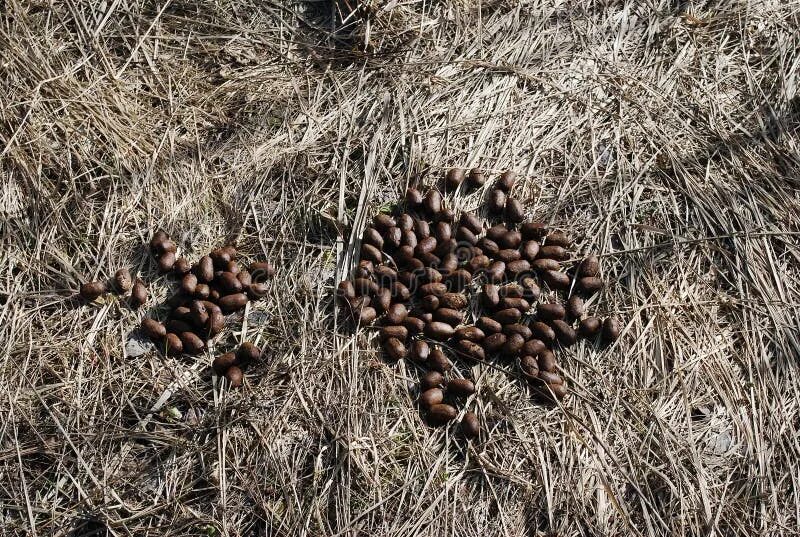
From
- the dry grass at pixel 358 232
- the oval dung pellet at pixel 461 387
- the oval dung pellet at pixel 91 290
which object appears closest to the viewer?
the dry grass at pixel 358 232

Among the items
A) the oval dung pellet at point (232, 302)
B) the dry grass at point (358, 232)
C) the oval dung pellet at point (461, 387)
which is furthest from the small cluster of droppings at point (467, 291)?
the oval dung pellet at point (232, 302)

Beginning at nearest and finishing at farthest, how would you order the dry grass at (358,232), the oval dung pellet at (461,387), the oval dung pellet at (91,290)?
the dry grass at (358,232), the oval dung pellet at (461,387), the oval dung pellet at (91,290)

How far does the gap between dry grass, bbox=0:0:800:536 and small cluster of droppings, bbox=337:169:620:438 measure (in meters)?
0.13

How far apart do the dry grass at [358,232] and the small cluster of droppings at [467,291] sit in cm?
13

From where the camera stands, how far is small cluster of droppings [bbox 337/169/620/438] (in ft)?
11.9

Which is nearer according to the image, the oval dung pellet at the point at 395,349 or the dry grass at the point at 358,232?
the dry grass at the point at 358,232

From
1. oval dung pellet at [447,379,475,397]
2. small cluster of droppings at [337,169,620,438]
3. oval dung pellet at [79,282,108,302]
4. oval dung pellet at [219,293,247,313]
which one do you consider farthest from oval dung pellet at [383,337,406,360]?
oval dung pellet at [79,282,108,302]

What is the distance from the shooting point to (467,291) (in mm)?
3863

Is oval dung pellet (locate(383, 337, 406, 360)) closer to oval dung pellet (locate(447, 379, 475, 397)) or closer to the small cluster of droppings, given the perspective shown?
the small cluster of droppings

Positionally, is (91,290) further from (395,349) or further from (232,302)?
(395,349)

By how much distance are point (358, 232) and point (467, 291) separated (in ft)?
2.27

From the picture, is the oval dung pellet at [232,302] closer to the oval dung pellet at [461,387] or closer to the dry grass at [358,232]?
the dry grass at [358,232]

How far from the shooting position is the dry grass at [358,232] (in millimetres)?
3336

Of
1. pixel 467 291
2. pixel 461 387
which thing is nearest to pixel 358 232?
pixel 467 291
